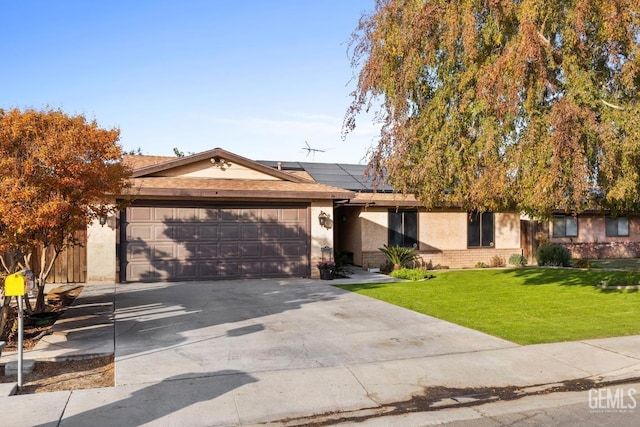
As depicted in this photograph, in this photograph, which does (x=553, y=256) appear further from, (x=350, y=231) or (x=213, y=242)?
(x=213, y=242)

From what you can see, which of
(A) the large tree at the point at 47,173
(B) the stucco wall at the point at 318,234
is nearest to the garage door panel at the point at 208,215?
(B) the stucco wall at the point at 318,234

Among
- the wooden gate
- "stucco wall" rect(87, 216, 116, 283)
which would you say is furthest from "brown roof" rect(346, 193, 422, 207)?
the wooden gate

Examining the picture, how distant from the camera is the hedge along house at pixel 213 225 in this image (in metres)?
14.9

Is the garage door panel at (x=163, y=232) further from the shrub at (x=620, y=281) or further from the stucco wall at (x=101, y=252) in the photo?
the shrub at (x=620, y=281)

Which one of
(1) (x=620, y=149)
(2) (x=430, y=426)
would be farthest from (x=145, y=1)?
(2) (x=430, y=426)

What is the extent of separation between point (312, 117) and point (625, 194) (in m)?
13.2

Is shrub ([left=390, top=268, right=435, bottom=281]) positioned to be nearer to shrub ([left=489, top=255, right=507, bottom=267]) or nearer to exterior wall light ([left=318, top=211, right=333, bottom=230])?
exterior wall light ([left=318, top=211, right=333, bottom=230])

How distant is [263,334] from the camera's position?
8211 mm

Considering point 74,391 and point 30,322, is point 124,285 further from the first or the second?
point 74,391

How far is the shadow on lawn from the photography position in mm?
14627

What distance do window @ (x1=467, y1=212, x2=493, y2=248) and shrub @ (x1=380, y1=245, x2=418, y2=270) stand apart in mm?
3663

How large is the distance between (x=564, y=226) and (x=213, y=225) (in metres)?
18.1

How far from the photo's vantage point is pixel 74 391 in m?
5.41

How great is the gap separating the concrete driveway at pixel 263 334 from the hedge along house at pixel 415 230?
24.0 ft
